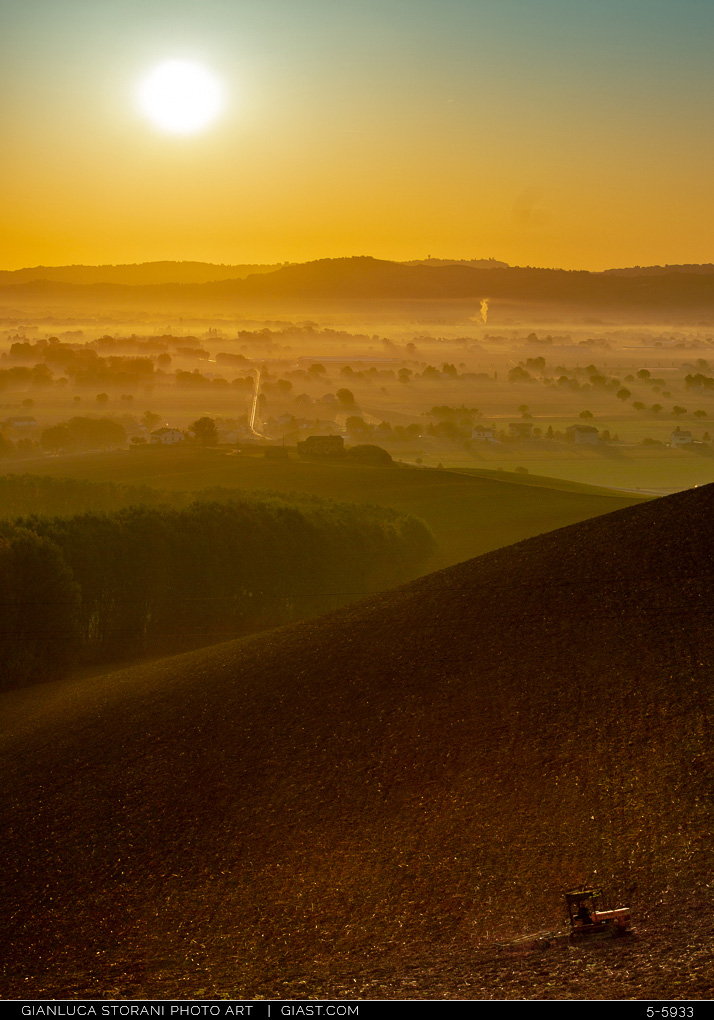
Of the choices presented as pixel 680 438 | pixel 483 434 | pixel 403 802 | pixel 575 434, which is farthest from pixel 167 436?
pixel 403 802

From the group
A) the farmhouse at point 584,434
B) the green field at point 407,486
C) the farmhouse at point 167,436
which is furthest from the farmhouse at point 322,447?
the farmhouse at point 584,434

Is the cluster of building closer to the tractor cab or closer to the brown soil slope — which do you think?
the brown soil slope

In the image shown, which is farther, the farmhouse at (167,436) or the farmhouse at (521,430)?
the farmhouse at (521,430)

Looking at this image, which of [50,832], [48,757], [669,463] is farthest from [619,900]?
[669,463]

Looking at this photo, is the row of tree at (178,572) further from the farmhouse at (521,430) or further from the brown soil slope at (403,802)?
the farmhouse at (521,430)

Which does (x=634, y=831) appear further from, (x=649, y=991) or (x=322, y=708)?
(x=322, y=708)

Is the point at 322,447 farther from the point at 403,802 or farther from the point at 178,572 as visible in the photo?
the point at 403,802
